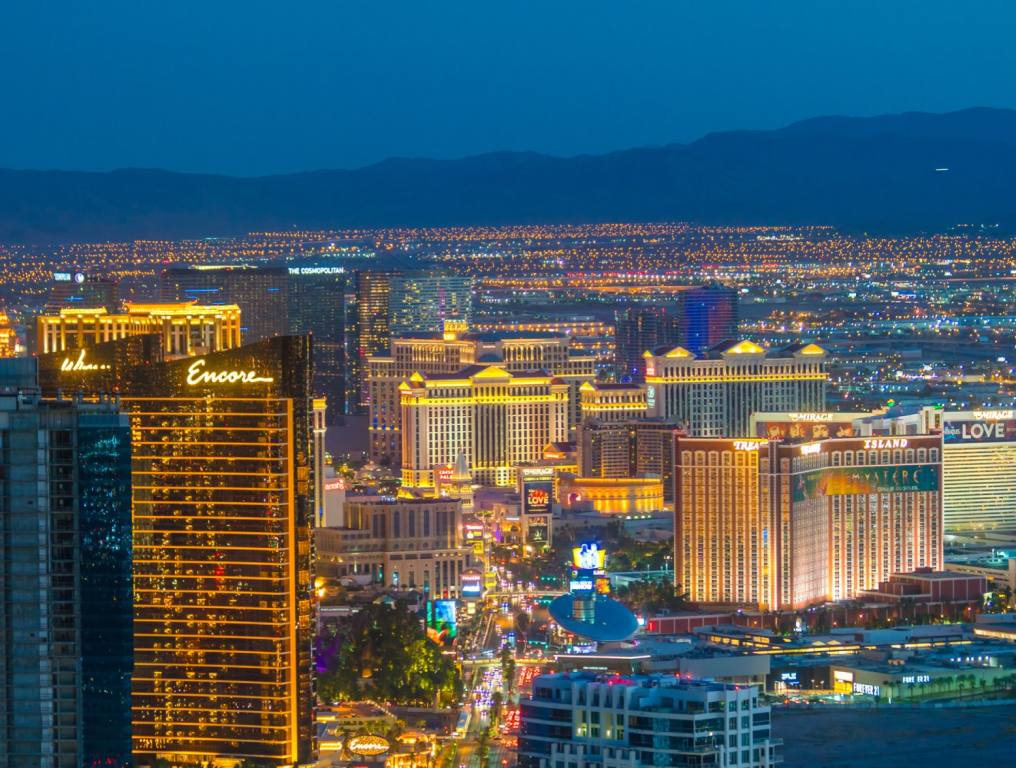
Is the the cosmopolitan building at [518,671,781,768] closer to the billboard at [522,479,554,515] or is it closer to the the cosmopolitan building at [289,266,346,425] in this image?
the billboard at [522,479,554,515]

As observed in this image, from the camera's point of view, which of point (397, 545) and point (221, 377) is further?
point (397, 545)

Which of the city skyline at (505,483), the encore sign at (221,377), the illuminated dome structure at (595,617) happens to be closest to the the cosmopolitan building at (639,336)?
the city skyline at (505,483)

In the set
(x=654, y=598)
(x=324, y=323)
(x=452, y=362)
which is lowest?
(x=654, y=598)

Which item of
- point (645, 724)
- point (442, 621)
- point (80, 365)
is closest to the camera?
point (645, 724)

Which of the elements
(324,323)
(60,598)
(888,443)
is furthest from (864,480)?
(324,323)

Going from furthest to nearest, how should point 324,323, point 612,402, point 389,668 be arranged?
point 324,323 → point 612,402 → point 389,668

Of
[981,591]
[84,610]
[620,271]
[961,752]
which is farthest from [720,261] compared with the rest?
[84,610]

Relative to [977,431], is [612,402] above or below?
above

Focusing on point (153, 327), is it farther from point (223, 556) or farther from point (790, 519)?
point (223, 556)
